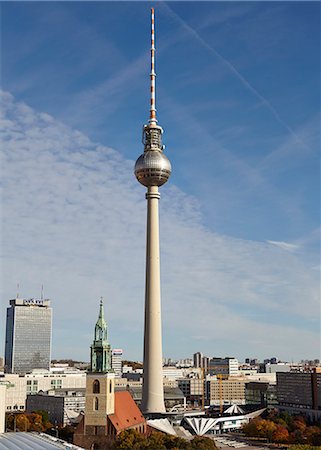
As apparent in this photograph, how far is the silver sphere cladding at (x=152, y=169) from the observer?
110750 mm

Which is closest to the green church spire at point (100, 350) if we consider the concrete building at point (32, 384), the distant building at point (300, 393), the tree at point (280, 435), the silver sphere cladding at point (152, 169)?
the tree at point (280, 435)

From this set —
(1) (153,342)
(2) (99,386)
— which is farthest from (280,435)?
(2) (99,386)

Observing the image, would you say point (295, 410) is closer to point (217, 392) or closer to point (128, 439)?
point (217, 392)

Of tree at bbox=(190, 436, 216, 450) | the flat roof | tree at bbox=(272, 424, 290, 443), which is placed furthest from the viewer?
tree at bbox=(272, 424, 290, 443)

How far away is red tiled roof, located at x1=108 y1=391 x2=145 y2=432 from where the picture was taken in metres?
70.8

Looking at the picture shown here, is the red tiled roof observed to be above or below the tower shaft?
below

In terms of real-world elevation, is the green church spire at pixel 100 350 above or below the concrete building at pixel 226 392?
above

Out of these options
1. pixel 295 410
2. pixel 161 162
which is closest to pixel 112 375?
pixel 161 162

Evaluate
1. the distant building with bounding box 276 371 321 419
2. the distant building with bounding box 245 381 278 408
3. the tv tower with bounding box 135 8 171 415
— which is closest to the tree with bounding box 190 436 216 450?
the tv tower with bounding box 135 8 171 415

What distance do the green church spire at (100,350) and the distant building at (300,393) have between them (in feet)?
232

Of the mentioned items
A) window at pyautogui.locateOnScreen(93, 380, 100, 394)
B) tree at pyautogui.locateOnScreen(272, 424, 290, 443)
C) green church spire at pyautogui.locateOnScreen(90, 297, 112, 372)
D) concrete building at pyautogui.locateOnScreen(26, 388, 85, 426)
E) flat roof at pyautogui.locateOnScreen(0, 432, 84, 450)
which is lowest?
tree at pyautogui.locateOnScreen(272, 424, 290, 443)

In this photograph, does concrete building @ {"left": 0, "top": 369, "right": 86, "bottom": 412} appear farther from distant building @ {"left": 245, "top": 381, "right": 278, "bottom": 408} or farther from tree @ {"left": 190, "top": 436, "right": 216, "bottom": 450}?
tree @ {"left": 190, "top": 436, "right": 216, "bottom": 450}

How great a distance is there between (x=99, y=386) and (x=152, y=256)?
3790 cm

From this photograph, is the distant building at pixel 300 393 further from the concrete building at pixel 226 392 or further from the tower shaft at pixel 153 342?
the concrete building at pixel 226 392
